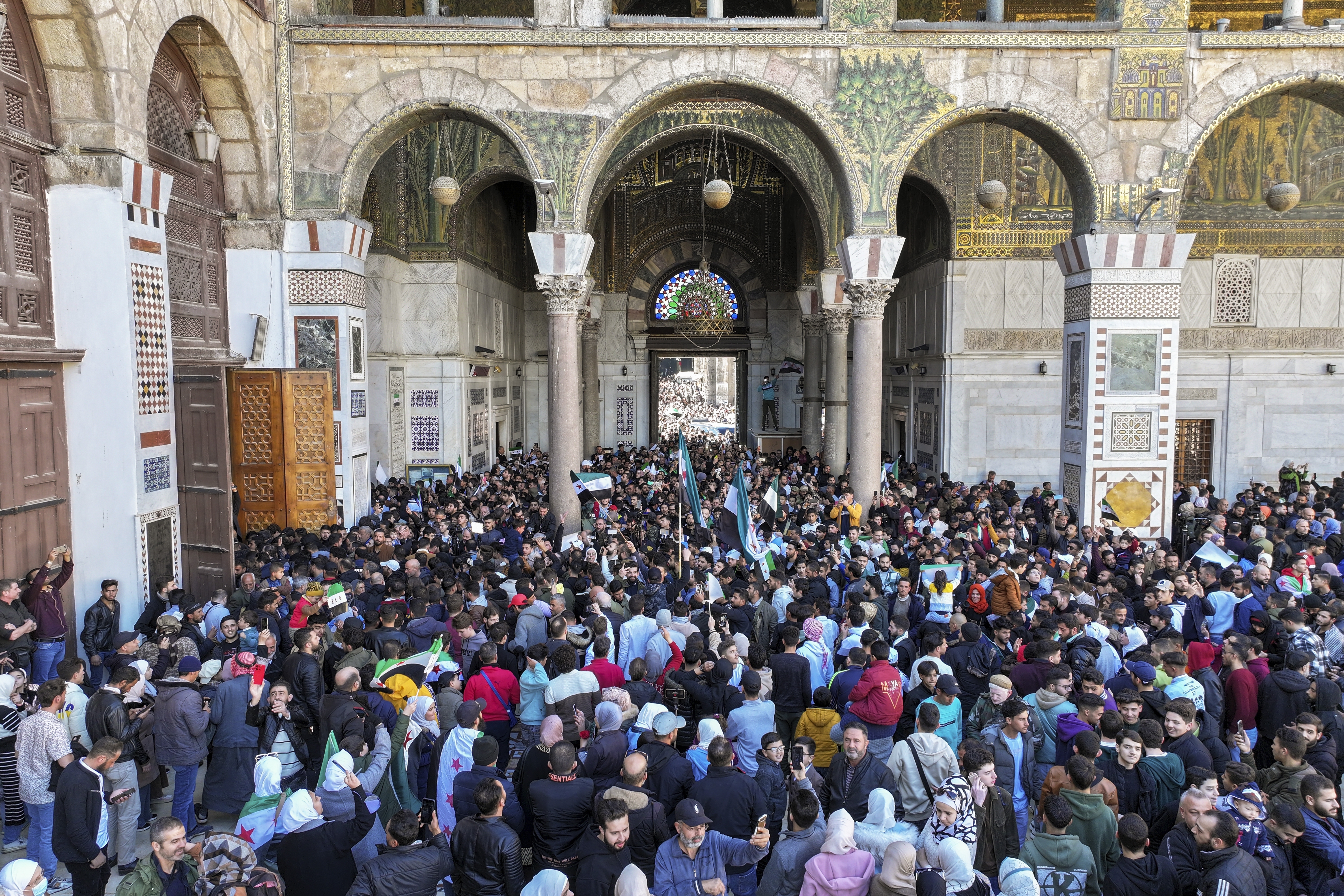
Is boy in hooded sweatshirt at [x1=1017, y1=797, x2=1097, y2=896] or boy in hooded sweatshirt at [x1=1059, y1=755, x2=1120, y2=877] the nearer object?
boy in hooded sweatshirt at [x1=1017, y1=797, x2=1097, y2=896]

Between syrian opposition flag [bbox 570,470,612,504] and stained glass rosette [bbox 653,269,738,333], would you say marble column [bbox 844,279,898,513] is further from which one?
stained glass rosette [bbox 653,269,738,333]

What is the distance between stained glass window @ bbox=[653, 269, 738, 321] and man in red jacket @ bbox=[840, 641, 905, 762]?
19.1m

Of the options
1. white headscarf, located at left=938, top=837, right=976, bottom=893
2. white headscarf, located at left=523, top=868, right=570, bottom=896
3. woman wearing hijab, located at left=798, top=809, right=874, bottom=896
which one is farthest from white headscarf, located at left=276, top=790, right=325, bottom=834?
white headscarf, located at left=938, top=837, right=976, bottom=893

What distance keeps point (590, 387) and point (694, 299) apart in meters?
4.19

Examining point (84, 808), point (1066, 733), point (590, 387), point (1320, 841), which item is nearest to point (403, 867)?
point (84, 808)

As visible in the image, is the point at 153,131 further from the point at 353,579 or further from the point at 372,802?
the point at 372,802

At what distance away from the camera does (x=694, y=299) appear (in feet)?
77.1

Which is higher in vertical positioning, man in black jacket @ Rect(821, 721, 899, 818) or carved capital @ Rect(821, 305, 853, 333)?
carved capital @ Rect(821, 305, 853, 333)

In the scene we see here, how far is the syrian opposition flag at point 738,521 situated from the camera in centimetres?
784

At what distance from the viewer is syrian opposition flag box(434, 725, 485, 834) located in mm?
4301

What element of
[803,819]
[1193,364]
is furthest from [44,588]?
[1193,364]

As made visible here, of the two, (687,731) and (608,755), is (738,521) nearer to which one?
(687,731)

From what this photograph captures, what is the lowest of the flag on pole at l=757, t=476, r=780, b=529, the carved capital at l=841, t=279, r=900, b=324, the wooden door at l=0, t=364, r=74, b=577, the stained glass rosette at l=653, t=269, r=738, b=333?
the flag on pole at l=757, t=476, r=780, b=529

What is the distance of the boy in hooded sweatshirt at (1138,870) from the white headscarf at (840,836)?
3.27 ft
